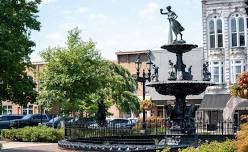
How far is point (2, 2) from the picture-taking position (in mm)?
24219

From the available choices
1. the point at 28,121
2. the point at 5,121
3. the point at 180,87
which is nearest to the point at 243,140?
the point at 180,87

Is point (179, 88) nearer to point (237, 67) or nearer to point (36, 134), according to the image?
point (36, 134)

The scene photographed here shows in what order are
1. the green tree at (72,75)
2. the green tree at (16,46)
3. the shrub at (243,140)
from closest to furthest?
1. the shrub at (243,140)
2. the green tree at (16,46)
3. the green tree at (72,75)

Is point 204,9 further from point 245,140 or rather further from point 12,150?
point 245,140

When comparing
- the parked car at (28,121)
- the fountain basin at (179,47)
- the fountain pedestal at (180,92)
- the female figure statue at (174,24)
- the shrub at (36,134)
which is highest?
the female figure statue at (174,24)

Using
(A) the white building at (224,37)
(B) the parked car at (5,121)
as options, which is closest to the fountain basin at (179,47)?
(A) the white building at (224,37)

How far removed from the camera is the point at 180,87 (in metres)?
20.9

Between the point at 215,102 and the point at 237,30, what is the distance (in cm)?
695

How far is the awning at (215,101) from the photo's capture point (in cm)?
4775

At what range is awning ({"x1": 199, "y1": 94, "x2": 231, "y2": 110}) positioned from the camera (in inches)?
1880

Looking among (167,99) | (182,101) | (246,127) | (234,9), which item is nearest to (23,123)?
(167,99)

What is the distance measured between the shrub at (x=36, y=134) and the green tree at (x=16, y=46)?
23.3 feet

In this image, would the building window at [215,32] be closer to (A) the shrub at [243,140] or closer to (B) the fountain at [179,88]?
(B) the fountain at [179,88]

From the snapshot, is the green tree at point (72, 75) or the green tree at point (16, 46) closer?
the green tree at point (16, 46)
